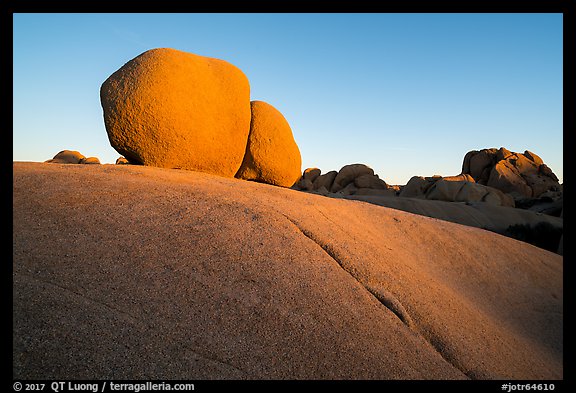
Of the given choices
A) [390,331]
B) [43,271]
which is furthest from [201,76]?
[390,331]

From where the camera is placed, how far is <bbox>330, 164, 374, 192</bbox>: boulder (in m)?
26.2

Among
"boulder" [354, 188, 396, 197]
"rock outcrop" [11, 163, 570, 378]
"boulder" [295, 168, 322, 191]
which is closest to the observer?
"rock outcrop" [11, 163, 570, 378]

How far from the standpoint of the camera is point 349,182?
26.3m

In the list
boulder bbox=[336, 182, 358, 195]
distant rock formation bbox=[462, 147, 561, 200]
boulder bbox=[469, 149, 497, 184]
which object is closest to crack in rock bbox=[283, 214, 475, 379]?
boulder bbox=[336, 182, 358, 195]

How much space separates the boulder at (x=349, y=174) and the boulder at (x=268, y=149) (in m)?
19.5

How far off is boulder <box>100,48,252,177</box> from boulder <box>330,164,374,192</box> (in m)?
20.9

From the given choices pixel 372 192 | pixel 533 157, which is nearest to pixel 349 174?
pixel 372 192

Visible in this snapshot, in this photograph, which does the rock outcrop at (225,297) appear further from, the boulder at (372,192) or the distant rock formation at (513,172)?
the distant rock formation at (513,172)

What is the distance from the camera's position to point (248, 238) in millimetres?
2789

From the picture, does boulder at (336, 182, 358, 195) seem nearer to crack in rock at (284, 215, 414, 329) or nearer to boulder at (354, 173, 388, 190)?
boulder at (354, 173, 388, 190)

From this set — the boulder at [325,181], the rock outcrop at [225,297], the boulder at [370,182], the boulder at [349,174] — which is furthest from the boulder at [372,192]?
the rock outcrop at [225,297]

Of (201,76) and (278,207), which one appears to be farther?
(201,76)
